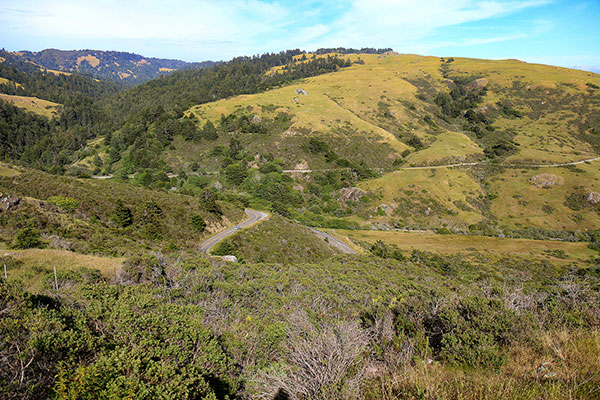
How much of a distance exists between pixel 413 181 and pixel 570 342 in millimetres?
74652

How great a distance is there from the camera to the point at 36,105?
18050cm

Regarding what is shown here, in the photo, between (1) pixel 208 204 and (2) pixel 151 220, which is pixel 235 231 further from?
(2) pixel 151 220

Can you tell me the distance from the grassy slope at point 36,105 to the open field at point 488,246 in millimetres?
207257

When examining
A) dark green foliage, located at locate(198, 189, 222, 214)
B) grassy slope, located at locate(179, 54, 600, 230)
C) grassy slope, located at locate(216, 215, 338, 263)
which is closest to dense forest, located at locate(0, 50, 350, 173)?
grassy slope, located at locate(179, 54, 600, 230)

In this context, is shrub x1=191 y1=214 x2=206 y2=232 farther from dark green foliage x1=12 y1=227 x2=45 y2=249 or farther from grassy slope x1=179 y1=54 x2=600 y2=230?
grassy slope x1=179 y1=54 x2=600 y2=230

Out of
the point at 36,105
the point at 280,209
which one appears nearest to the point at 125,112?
the point at 36,105

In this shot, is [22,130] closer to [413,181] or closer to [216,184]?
[216,184]

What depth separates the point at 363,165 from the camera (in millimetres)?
85938

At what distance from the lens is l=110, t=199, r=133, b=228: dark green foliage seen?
28250 millimetres

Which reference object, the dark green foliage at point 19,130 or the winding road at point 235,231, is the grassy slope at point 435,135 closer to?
the winding road at point 235,231

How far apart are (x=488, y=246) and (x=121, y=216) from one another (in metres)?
57.0

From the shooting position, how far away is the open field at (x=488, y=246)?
45531 mm

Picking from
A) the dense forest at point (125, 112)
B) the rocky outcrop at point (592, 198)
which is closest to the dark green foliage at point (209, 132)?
the dense forest at point (125, 112)

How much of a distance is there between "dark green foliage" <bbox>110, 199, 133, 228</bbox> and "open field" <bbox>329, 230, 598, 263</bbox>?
39158mm
